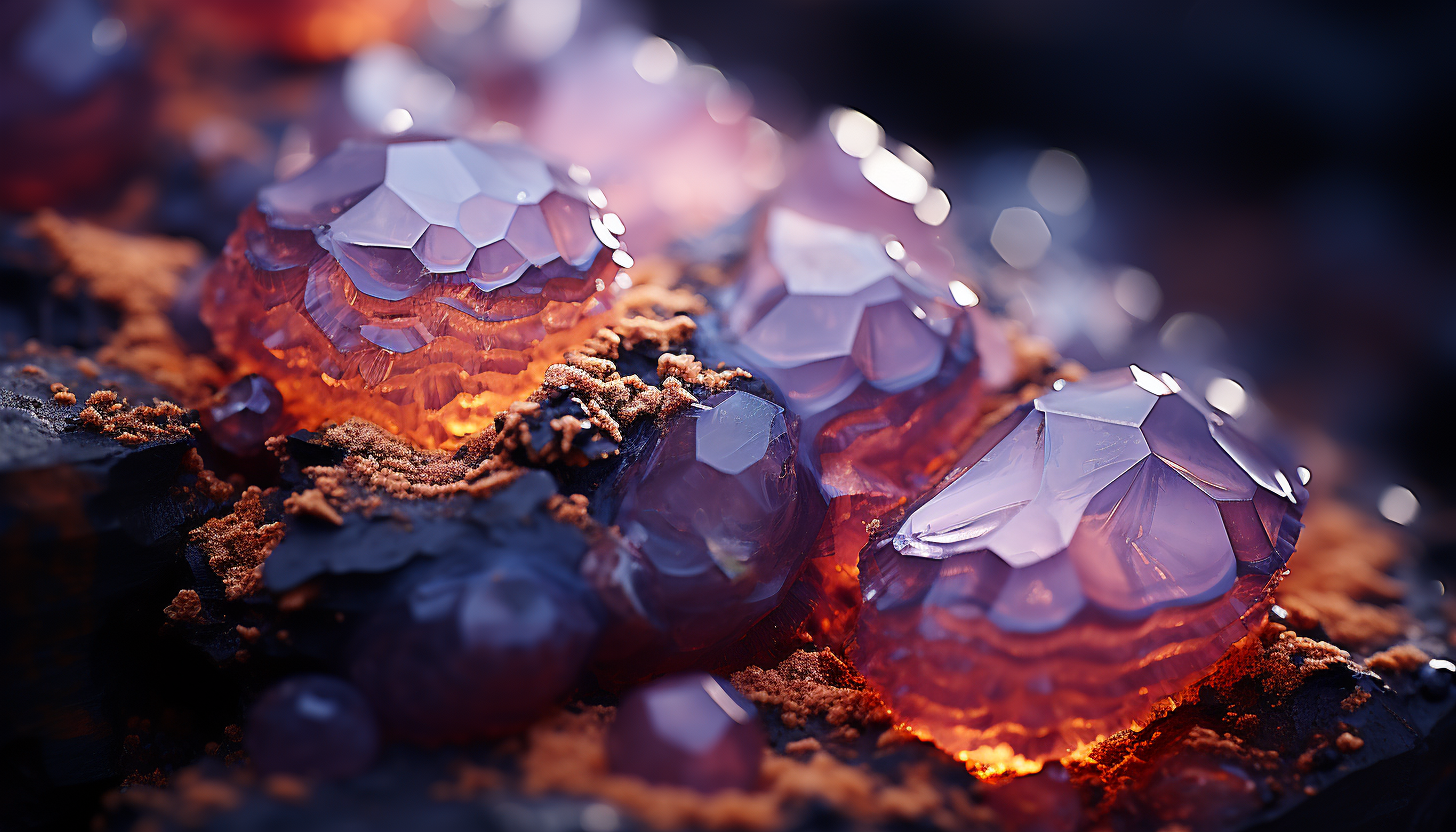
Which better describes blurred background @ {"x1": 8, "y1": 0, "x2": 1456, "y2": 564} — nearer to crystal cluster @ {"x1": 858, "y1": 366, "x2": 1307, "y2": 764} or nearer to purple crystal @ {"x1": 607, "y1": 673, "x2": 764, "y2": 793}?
crystal cluster @ {"x1": 858, "y1": 366, "x2": 1307, "y2": 764}

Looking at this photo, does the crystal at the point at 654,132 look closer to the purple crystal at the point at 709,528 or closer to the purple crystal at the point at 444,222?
the purple crystal at the point at 444,222

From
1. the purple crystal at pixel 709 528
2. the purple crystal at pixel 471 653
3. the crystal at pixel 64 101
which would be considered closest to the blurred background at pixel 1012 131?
the crystal at pixel 64 101

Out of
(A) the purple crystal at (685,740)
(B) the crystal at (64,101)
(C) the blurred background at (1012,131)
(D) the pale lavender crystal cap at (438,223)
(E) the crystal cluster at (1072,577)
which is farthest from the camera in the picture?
(C) the blurred background at (1012,131)

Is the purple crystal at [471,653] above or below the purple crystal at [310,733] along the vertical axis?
above

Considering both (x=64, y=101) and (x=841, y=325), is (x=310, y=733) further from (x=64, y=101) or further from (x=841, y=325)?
(x=64, y=101)

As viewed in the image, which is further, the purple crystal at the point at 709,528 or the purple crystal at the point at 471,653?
the purple crystal at the point at 709,528

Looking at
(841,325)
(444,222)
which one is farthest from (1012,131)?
(444,222)

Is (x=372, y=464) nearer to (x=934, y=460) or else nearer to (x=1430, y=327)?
(x=934, y=460)

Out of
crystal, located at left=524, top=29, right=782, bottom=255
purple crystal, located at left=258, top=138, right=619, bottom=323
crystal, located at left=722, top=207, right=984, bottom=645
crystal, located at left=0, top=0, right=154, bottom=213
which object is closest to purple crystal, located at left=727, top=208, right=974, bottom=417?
crystal, located at left=722, top=207, right=984, bottom=645
